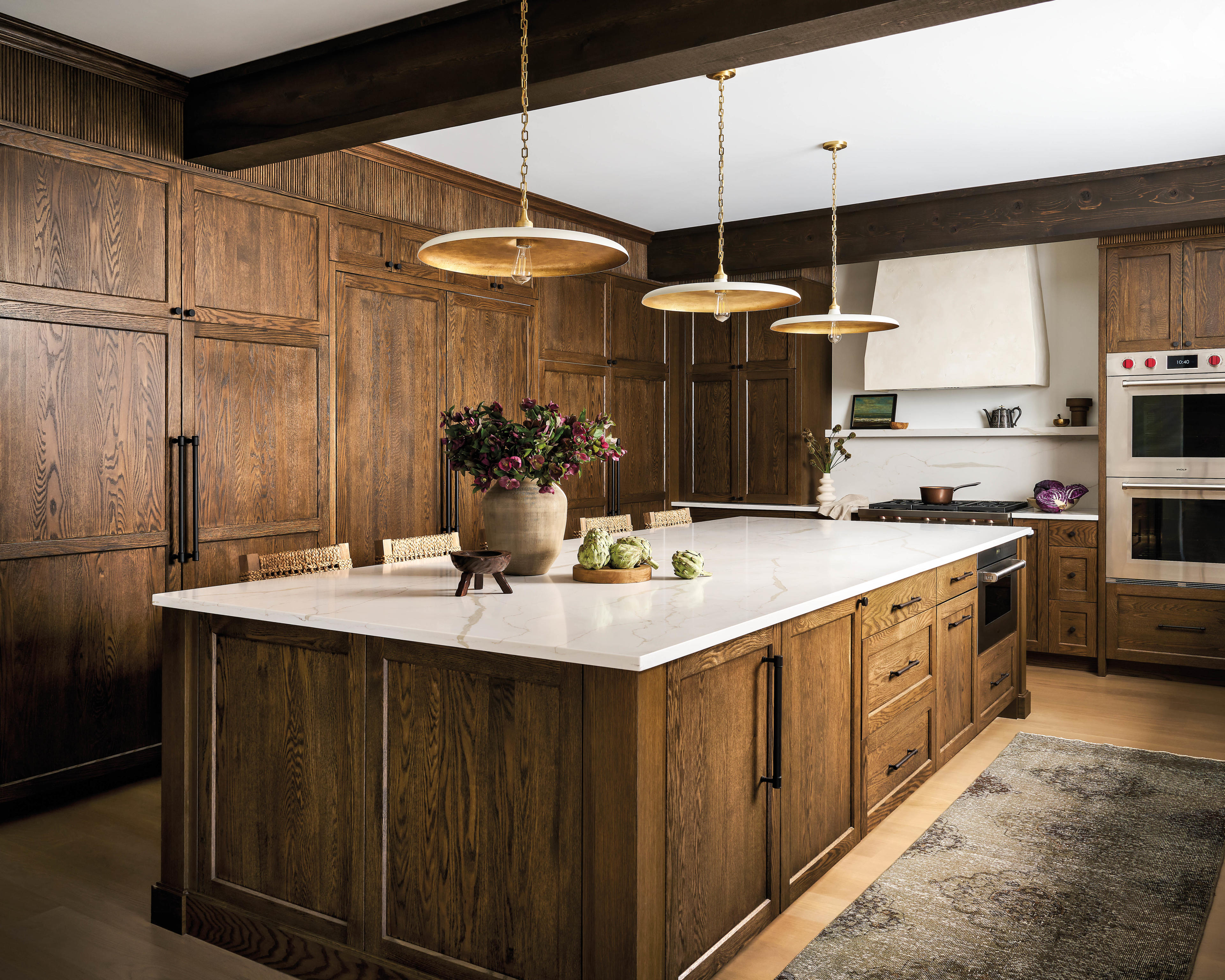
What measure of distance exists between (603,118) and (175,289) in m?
1.88

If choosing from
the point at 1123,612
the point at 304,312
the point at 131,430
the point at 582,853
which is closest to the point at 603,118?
the point at 304,312

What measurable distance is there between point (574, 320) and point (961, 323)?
247cm

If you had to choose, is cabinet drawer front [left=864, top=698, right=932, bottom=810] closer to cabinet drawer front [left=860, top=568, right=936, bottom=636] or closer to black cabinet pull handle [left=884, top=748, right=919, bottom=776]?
black cabinet pull handle [left=884, top=748, right=919, bottom=776]

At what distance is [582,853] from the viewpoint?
1.76 metres

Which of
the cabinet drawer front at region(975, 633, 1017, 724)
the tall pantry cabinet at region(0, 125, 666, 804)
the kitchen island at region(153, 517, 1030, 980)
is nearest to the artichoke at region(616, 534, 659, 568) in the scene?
the kitchen island at region(153, 517, 1030, 980)

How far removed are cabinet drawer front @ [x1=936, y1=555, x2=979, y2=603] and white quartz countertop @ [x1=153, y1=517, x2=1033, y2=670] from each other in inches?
3.2

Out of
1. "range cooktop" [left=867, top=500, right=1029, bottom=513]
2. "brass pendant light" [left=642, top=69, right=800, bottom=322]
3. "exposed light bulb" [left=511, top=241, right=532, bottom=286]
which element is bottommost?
"range cooktop" [left=867, top=500, right=1029, bottom=513]

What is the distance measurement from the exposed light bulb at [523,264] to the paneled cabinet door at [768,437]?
412 centimetres

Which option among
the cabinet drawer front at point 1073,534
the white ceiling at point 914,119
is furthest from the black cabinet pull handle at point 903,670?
the cabinet drawer front at point 1073,534

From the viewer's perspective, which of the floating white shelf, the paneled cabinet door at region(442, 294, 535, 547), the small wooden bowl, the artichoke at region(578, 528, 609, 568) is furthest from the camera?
the floating white shelf

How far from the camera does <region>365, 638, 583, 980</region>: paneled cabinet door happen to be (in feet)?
5.87

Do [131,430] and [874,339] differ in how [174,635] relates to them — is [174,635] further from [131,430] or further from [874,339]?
[874,339]

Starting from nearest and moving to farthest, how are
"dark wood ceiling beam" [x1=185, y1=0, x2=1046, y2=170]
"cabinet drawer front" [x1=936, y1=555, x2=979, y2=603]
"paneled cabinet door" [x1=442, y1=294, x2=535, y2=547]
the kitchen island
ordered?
the kitchen island, "dark wood ceiling beam" [x1=185, y1=0, x2=1046, y2=170], "cabinet drawer front" [x1=936, y1=555, x2=979, y2=603], "paneled cabinet door" [x1=442, y1=294, x2=535, y2=547]

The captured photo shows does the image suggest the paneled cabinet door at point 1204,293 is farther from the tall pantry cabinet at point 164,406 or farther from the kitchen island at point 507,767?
the tall pantry cabinet at point 164,406
